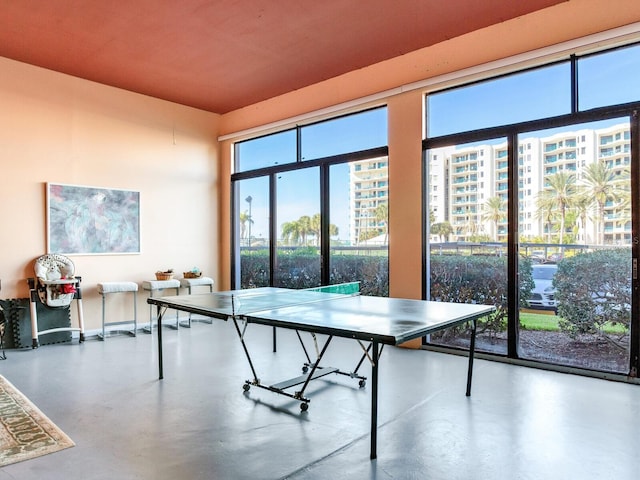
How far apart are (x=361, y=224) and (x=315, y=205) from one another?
2.89 ft

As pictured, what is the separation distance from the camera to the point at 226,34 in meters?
4.50

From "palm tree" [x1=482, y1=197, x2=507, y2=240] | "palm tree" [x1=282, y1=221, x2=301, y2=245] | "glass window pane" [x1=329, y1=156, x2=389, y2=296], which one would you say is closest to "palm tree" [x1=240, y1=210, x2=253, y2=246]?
"palm tree" [x1=282, y1=221, x2=301, y2=245]

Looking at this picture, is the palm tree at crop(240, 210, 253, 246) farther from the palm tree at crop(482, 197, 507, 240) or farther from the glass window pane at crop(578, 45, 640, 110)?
the glass window pane at crop(578, 45, 640, 110)

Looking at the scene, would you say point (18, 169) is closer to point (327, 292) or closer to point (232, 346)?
point (232, 346)

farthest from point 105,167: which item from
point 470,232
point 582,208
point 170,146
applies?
point 582,208

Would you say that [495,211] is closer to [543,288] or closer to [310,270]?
[543,288]

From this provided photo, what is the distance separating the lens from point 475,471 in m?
2.27

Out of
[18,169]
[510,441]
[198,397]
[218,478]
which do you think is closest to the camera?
[218,478]

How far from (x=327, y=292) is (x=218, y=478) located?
2115 millimetres

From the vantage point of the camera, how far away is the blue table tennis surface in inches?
97.2

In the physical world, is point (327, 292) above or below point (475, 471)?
above

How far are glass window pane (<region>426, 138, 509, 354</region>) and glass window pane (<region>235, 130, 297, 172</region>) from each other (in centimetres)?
232

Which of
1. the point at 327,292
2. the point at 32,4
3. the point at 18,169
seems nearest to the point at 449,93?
the point at 327,292

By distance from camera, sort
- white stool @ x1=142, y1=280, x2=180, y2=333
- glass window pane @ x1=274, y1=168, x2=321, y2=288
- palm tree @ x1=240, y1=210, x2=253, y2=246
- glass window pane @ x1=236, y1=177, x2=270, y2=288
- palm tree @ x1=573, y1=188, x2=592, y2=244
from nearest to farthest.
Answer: palm tree @ x1=573, y1=188, x2=592, y2=244
white stool @ x1=142, y1=280, x2=180, y2=333
glass window pane @ x1=274, y1=168, x2=321, y2=288
glass window pane @ x1=236, y1=177, x2=270, y2=288
palm tree @ x1=240, y1=210, x2=253, y2=246
